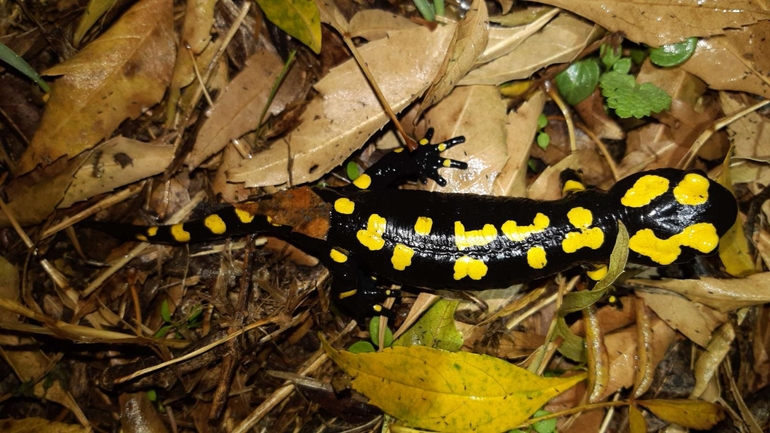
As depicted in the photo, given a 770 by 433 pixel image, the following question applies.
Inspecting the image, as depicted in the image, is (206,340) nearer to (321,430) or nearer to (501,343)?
(321,430)

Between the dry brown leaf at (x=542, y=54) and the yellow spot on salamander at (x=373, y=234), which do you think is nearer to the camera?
the yellow spot on salamander at (x=373, y=234)

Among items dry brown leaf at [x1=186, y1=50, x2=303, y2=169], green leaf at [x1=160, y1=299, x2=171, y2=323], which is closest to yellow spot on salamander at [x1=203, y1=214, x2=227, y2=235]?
dry brown leaf at [x1=186, y1=50, x2=303, y2=169]

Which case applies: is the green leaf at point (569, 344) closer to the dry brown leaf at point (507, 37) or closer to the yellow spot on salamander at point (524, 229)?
the yellow spot on salamander at point (524, 229)

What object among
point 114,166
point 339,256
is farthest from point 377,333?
point 114,166

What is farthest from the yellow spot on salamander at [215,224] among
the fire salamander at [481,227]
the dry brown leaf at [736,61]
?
the dry brown leaf at [736,61]

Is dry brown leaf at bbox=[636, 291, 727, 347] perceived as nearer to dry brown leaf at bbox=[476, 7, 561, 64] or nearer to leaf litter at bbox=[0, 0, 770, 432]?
leaf litter at bbox=[0, 0, 770, 432]

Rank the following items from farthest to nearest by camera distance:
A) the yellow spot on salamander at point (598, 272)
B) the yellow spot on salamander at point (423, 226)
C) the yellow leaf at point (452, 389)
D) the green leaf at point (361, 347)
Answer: the green leaf at point (361, 347), the yellow spot on salamander at point (598, 272), the yellow spot on salamander at point (423, 226), the yellow leaf at point (452, 389)
